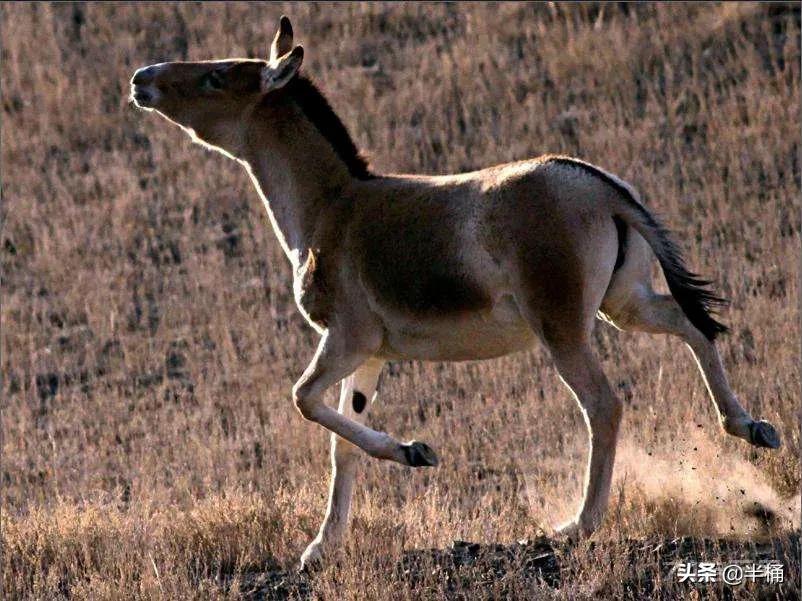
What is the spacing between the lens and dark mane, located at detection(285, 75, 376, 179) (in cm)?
841

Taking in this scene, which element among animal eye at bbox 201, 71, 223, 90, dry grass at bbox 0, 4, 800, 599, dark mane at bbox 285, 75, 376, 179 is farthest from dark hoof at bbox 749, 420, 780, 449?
animal eye at bbox 201, 71, 223, 90

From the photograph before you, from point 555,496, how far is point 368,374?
144 cm

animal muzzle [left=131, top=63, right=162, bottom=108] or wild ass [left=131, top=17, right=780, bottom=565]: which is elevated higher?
animal muzzle [left=131, top=63, right=162, bottom=108]

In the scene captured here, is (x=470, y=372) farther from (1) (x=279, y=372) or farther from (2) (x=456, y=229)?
(2) (x=456, y=229)

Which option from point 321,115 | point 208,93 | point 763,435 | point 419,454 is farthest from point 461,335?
point 208,93

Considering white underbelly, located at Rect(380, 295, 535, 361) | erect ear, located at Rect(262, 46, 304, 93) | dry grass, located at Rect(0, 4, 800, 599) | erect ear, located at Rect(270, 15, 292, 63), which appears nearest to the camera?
white underbelly, located at Rect(380, 295, 535, 361)

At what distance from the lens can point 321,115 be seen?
27.8ft

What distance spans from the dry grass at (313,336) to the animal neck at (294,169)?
153 centimetres

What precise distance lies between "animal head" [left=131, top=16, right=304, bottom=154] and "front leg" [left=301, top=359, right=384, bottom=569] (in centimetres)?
147

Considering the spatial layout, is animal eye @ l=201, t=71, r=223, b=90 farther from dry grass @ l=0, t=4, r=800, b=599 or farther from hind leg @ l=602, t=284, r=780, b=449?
hind leg @ l=602, t=284, r=780, b=449

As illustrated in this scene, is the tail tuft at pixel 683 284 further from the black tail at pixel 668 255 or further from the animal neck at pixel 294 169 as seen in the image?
the animal neck at pixel 294 169

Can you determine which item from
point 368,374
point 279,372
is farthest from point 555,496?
point 279,372

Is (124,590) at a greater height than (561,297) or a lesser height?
lesser

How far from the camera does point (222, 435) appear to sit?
1123 cm
